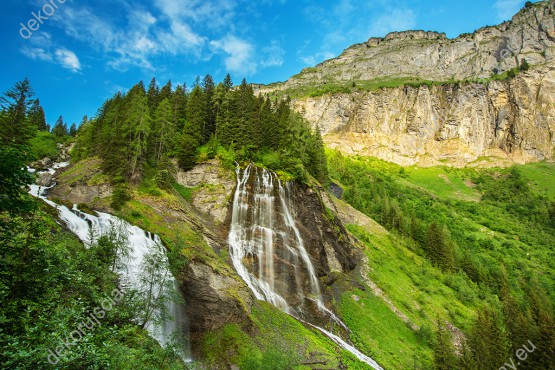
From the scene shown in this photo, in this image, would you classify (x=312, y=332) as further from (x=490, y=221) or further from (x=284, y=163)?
(x=490, y=221)

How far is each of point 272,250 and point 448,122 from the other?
186798 mm

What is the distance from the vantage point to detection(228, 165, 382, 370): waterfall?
118 feet

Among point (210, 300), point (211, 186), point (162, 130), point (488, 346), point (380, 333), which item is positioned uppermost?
point (162, 130)

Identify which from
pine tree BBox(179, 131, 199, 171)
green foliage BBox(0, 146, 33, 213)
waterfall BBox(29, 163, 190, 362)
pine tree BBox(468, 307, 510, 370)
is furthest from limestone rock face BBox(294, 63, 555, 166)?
green foliage BBox(0, 146, 33, 213)

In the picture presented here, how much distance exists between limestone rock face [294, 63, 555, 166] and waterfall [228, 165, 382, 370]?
140321 mm

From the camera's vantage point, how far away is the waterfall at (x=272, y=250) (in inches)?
1420

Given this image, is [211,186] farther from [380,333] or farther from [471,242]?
[471,242]

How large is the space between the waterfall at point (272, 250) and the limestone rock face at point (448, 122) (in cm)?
14032

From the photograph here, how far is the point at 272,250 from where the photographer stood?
3972cm

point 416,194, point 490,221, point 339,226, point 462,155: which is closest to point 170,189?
point 339,226

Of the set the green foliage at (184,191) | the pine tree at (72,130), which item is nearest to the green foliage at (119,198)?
the green foliage at (184,191)

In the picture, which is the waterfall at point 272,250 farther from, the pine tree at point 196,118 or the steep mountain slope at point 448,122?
the steep mountain slope at point 448,122

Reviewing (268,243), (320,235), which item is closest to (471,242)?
(320,235)

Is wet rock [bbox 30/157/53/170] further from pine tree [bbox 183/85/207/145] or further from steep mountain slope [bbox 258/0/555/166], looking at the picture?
steep mountain slope [bbox 258/0/555/166]
